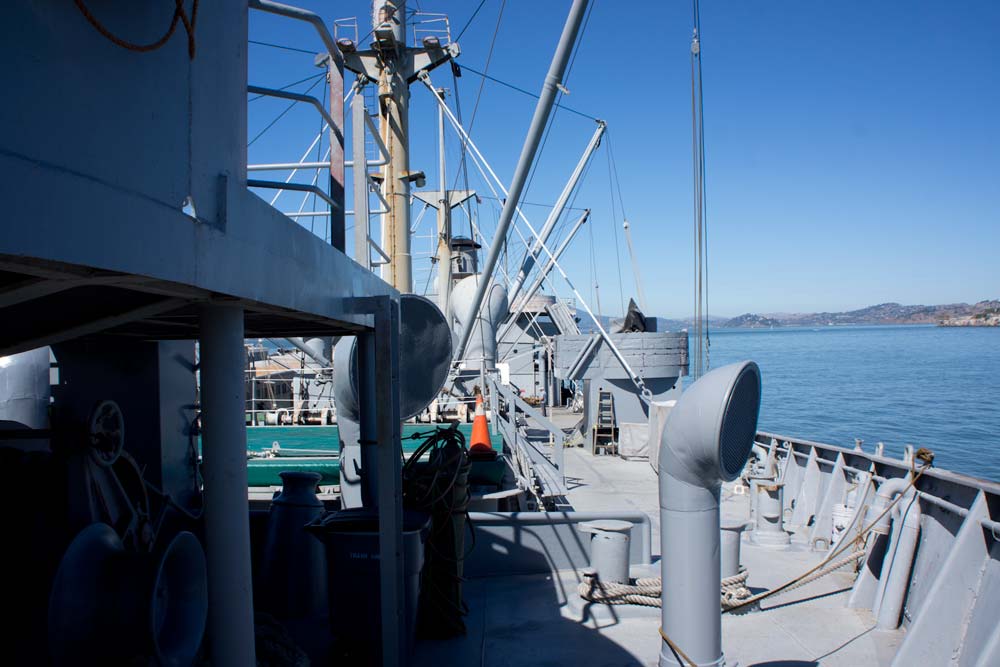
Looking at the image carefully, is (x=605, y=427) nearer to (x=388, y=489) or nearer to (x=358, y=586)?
(x=358, y=586)

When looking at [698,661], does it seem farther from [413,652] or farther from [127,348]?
[127,348]

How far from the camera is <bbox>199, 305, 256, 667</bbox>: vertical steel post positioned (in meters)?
2.65

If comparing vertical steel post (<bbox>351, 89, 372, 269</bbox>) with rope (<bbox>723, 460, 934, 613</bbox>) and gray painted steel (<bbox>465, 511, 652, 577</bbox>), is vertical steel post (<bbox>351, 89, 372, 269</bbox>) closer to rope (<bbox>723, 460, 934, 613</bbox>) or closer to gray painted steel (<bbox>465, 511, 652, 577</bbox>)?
gray painted steel (<bbox>465, 511, 652, 577</bbox>)

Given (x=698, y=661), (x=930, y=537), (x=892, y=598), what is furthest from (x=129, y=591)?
(x=930, y=537)

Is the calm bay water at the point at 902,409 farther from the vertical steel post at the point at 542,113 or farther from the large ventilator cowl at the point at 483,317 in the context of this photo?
the vertical steel post at the point at 542,113

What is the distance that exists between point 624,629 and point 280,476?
3092mm

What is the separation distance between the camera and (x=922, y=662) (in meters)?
4.98

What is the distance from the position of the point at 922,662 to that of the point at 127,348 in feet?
20.5

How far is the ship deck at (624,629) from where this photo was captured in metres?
5.10

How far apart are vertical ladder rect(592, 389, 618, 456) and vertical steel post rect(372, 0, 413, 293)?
663 centimetres

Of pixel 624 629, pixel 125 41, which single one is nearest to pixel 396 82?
pixel 624 629

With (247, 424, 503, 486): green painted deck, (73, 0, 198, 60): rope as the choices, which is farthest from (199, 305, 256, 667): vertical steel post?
(247, 424, 503, 486): green painted deck

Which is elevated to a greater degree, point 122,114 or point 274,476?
point 122,114

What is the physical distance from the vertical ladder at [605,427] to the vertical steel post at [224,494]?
1584 centimetres
